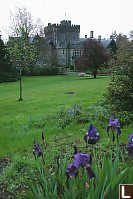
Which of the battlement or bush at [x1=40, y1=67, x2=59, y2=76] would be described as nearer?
bush at [x1=40, y1=67, x2=59, y2=76]

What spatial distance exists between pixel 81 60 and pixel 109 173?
30.2 meters

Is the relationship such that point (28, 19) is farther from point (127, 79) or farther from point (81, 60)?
point (127, 79)

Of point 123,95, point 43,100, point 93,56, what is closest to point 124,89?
point 123,95

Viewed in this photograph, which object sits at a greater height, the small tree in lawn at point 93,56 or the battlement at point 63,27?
the battlement at point 63,27

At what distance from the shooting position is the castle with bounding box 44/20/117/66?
63706mm

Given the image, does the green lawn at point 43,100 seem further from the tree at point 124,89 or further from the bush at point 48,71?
the bush at point 48,71

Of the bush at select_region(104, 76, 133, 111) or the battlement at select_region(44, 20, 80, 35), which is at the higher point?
the battlement at select_region(44, 20, 80, 35)

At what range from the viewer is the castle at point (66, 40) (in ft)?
209

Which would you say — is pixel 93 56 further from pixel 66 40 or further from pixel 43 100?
pixel 66 40

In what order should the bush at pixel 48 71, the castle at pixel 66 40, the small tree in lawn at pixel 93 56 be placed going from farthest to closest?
the castle at pixel 66 40 → the bush at pixel 48 71 → the small tree in lawn at pixel 93 56

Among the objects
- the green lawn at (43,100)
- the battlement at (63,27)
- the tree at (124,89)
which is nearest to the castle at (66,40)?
the battlement at (63,27)

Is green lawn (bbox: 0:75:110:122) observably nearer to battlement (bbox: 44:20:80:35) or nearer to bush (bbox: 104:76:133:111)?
bush (bbox: 104:76:133:111)

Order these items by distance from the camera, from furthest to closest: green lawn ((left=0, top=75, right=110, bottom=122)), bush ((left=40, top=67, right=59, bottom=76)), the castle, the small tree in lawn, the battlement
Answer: the battlement
the castle
bush ((left=40, top=67, right=59, bottom=76))
the small tree in lawn
green lawn ((left=0, top=75, right=110, bottom=122))

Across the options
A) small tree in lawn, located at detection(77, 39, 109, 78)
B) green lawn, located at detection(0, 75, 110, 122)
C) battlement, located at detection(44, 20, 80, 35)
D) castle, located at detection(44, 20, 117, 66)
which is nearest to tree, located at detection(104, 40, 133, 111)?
green lawn, located at detection(0, 75, 110, 122)
